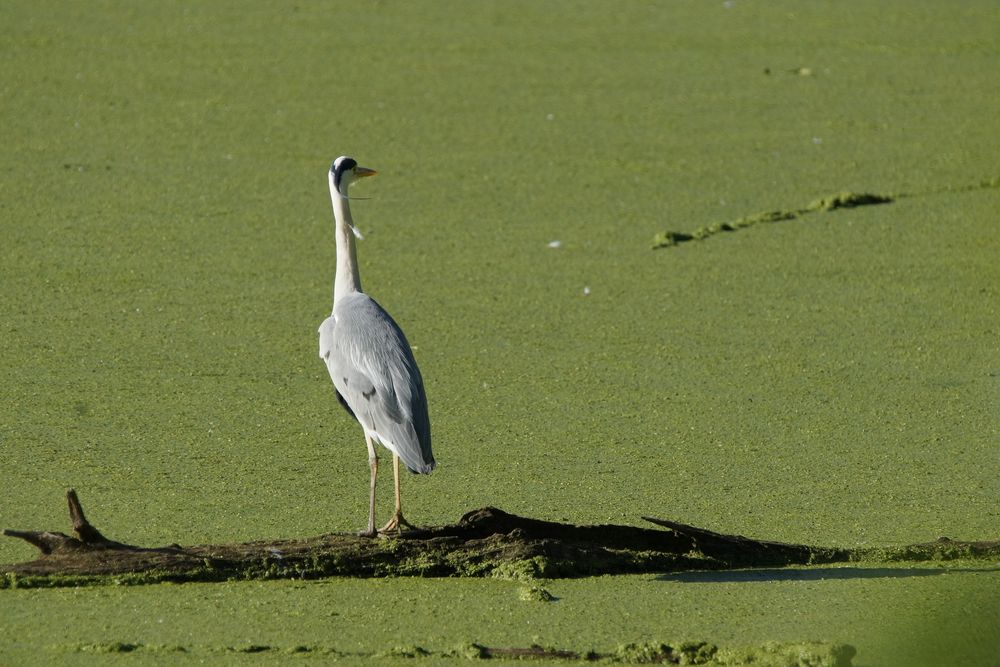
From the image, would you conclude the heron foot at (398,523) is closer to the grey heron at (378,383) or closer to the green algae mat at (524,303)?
the grey heron at (378,383)

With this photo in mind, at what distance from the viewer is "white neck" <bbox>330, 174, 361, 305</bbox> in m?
3.13

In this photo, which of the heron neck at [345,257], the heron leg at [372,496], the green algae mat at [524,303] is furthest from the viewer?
the heron neck at [345,257]

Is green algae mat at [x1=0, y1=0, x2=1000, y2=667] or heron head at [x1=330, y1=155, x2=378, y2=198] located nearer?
green algae mat at [x1=0, y1=0, x2=1000, y2=667]

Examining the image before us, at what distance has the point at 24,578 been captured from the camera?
2348 mm

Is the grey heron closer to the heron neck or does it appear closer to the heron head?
the heron neck

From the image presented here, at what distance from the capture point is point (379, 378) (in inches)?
107

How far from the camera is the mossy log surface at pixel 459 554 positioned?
237 centimetres

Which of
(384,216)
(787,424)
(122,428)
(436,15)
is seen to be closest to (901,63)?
(436,15)

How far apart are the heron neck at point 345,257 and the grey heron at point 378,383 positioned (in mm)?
49

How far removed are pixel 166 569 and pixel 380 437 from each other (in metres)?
0.49

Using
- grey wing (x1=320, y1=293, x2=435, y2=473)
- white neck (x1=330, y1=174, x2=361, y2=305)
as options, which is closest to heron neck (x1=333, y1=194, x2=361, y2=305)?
white neck (x1=330, y1=174, x2=361, y2=305)

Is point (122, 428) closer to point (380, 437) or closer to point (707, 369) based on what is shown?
point (380, 437)

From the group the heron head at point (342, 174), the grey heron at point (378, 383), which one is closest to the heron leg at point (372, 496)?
the grey heron at point (378, 383)

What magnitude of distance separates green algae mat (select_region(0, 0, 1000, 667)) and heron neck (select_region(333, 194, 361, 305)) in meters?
0.30
